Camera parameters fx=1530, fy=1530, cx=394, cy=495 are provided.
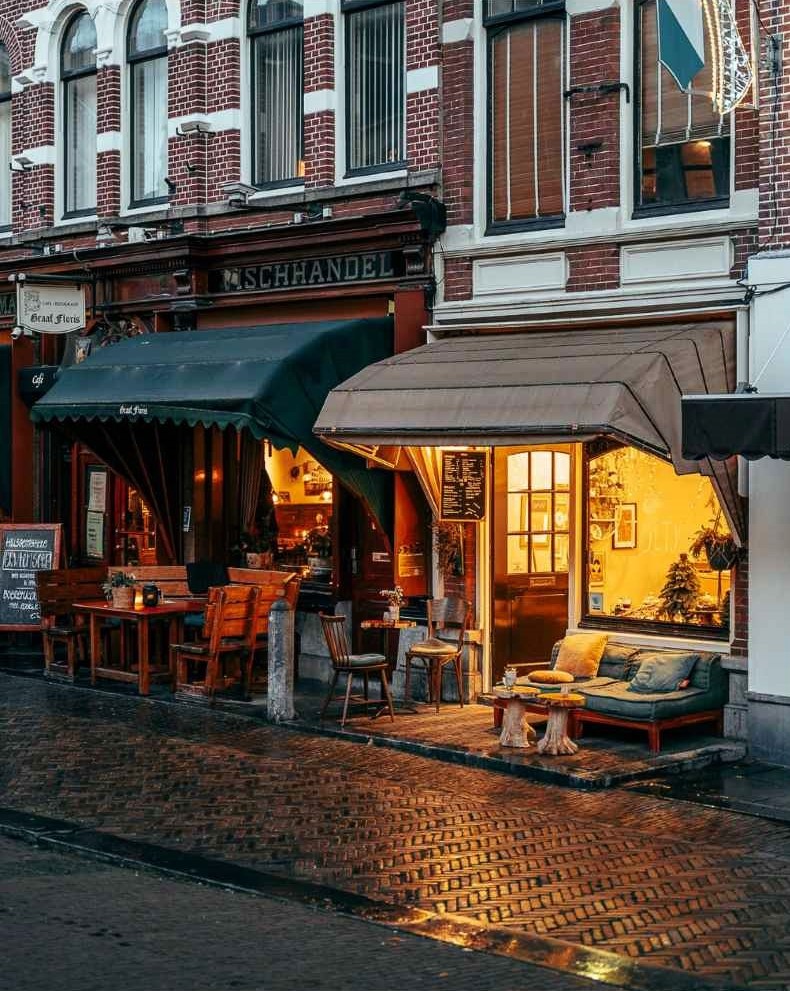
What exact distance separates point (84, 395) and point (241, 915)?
920 cm

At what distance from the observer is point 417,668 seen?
599 inches

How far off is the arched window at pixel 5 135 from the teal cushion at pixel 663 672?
39.9ft

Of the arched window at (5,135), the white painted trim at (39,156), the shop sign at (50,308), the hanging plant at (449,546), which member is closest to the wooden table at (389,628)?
the hanging plant at (449,546)

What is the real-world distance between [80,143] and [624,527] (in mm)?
9862

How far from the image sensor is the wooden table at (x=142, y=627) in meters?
15.7

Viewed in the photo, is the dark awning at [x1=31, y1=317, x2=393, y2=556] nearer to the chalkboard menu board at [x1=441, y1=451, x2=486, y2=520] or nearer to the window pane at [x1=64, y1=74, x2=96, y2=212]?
the chalkboard menu board at [x1=441, y1=451, x2=486, y2=520]

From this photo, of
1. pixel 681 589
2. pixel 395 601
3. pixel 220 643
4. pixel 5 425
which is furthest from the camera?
pixel 5 425

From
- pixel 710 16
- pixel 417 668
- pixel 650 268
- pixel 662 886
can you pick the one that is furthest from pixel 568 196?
pixel 662 886

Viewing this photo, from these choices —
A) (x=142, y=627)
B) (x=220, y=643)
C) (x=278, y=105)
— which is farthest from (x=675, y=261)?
(x=142, y=627)

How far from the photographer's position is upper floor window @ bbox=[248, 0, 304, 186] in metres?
17.2

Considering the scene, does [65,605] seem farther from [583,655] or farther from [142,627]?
[583,655]

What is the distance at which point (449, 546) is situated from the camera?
49.5 ft

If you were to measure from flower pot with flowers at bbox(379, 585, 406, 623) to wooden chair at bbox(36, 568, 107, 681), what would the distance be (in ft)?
12.3

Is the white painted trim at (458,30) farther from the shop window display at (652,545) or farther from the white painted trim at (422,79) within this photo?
the shop window display at (652,545)
